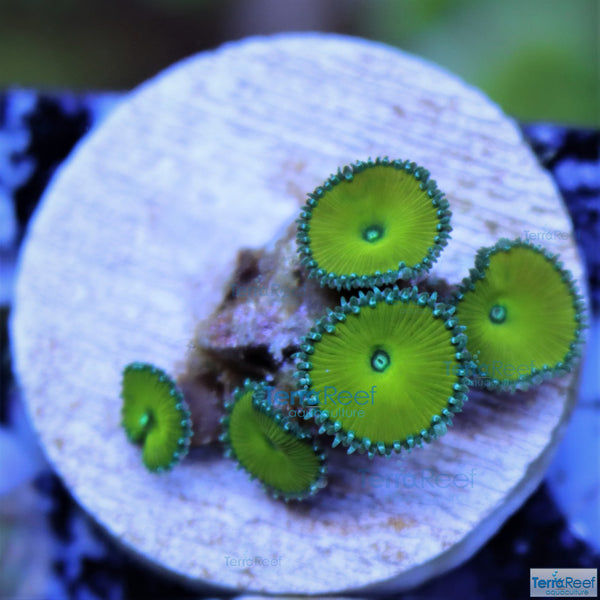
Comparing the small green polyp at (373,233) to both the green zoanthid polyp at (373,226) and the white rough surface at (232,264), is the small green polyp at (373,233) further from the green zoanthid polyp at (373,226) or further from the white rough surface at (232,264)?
the white rough surface at (232,264)

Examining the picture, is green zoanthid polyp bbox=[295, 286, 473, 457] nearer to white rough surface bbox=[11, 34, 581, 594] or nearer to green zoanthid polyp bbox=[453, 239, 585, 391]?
green zoanthid polyp bbox=[453, 239, 585, 391]

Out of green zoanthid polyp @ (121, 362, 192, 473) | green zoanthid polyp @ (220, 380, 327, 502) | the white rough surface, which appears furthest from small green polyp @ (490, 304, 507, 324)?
green zoanthid polyp @ (121, 362, 192, 473)

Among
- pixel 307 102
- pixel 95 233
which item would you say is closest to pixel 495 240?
pixel 307 102

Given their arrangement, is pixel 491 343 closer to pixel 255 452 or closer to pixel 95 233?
pixel 255 452

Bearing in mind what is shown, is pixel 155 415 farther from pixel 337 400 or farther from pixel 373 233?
pixel 373 233

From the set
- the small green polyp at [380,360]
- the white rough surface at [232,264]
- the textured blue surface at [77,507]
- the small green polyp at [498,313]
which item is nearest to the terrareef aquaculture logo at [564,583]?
the textured blue surface at [77,507]

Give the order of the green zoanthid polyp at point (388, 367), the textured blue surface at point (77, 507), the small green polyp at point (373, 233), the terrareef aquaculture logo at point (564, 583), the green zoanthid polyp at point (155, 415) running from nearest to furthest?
the green zoanthid polyp at point (388, 367)
the small green polyp at point (373, 233)
the green zoanthid polyp at point (155, 415)
the terrareef aquaculture logo at point (564, 583)
the textured blue surface at point (77, 507)
